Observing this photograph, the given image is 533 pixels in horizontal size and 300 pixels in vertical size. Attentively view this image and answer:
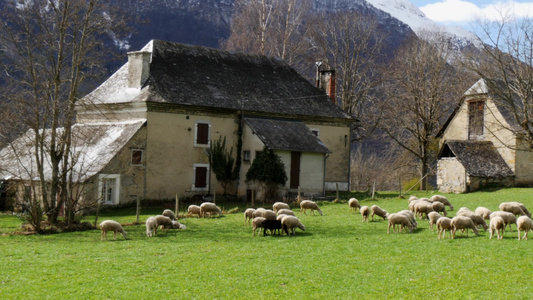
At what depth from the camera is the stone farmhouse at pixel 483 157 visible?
1547 inches

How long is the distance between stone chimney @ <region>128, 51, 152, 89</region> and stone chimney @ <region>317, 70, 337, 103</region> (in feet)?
45.2

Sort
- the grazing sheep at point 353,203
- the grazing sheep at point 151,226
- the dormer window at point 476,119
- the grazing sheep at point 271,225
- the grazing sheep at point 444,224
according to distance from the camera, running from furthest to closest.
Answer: the dormer window at point 476,119 → the grazing sheep at point 353,203 → the grazing sheep at point 151,226 → the grazing sheep at point 271,225 → the grazing sheep at point 444,224

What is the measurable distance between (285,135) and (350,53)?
56.7 feet

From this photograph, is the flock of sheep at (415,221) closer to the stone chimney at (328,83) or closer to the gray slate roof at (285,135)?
the gray slate roof at (285,135)

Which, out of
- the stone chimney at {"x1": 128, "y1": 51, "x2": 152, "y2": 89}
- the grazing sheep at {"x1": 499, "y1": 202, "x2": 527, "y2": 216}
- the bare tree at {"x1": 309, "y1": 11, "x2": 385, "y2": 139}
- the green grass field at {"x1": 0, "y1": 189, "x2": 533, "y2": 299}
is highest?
the bare tree at {"x1": 309, "y1": 11, "x2": 385, "y2": 139}

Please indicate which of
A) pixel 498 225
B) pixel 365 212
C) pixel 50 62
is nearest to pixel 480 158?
pixel 365 212

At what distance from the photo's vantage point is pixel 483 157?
40.4 m

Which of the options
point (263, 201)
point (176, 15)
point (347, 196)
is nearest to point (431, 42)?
point (347, 196)

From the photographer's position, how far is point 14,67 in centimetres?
2611

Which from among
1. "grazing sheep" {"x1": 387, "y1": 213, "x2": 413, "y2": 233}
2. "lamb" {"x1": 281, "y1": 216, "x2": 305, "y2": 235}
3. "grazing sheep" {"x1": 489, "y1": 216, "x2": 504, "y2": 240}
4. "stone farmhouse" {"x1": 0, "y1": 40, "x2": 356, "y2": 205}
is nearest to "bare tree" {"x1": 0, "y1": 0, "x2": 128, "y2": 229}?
"stone farmhouse" {"x1": 0, "y1": 40, "x2": 356, "y2": 205}

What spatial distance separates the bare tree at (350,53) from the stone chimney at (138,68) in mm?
19136

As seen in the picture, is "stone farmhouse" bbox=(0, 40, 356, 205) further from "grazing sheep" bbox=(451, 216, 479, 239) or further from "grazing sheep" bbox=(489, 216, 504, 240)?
"grazing sheep" bbox=(489, 216, 504, 240)

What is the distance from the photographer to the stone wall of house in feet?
129

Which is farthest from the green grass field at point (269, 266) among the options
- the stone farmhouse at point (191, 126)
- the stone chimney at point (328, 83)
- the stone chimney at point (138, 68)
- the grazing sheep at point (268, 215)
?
the stone chimney at point (328, 83)
